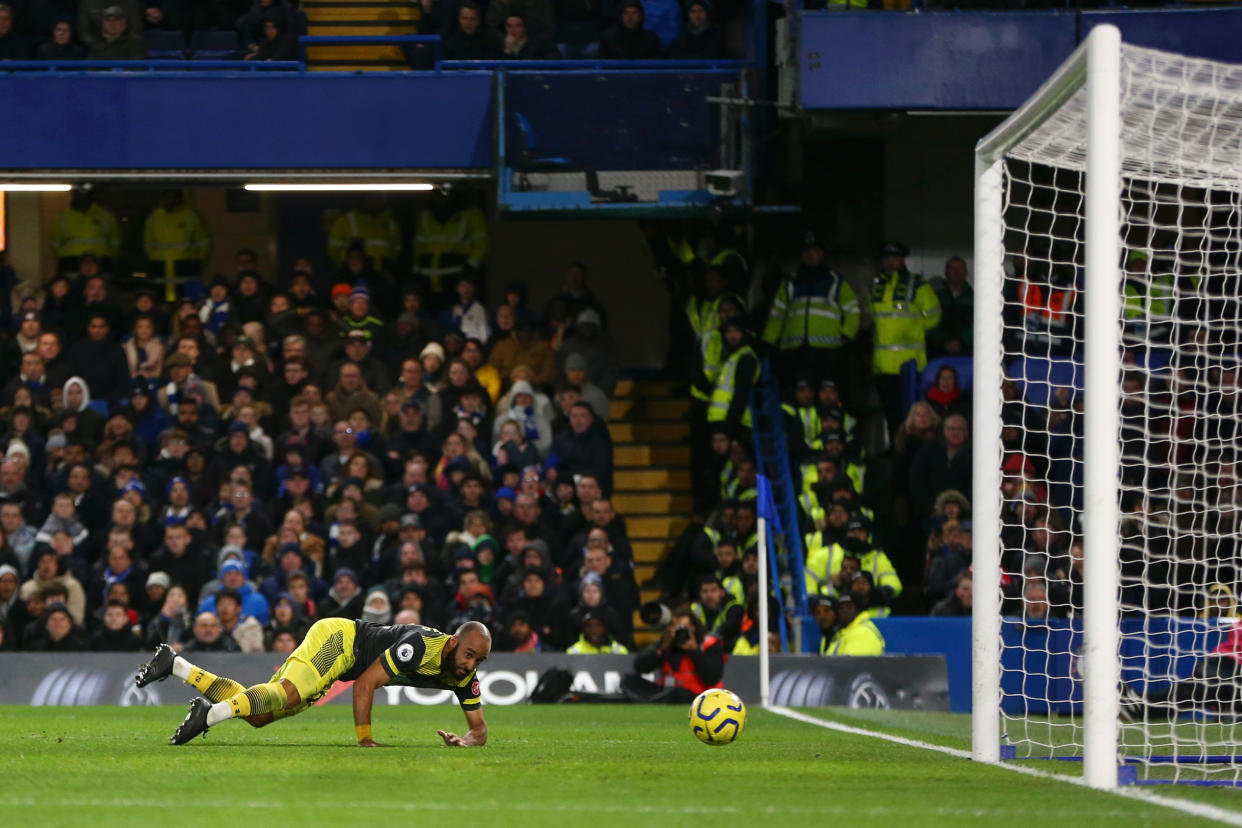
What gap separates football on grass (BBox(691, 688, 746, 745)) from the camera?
32.1 ft

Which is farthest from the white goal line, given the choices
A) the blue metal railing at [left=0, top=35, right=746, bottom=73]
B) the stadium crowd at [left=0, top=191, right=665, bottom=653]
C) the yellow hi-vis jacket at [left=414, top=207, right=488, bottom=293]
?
the yellow hi-vis jacket at [left=414, top=207, right=488, bottom=293]

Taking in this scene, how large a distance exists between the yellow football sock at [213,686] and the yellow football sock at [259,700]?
0.09 meters

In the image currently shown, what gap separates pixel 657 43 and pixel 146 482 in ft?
Answer: 22.0

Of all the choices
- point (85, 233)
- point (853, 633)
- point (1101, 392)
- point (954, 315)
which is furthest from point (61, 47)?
point (1101, 392)

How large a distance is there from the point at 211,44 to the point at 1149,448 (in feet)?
34.9

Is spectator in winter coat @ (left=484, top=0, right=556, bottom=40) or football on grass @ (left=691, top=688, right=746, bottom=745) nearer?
football on grass @ (left=691, top=688, right=746, bottom=745)

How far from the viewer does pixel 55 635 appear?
48.7ft

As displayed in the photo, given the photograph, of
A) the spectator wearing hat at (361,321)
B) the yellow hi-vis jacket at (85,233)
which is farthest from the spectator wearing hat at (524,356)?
the yellow hi-vis jacket at (85,233)

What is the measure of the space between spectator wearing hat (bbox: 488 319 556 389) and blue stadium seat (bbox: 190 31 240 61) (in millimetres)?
4318

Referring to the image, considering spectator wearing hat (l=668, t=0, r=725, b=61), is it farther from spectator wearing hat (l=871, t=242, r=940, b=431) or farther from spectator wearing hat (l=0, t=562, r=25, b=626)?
spectator wearing hat (l=0, t=562, r=25, b=626)

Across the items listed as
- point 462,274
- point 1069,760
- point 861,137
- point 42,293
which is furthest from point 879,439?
point 1069,760

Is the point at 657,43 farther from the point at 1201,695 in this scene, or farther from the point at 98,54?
the point at 1201,695

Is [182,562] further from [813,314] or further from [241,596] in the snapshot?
[813,314]

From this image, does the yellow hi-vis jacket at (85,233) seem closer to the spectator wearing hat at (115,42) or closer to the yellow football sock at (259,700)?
the spectator wearing hat at (115,42)
